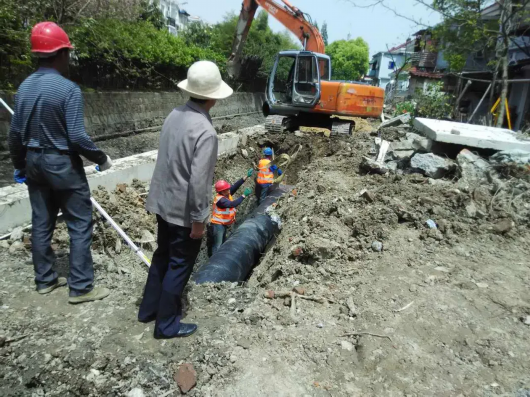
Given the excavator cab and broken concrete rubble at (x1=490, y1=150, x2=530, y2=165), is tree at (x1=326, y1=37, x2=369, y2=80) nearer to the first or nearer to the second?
the excavator cab

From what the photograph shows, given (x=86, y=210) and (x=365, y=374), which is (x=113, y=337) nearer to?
(x=86, y=210)

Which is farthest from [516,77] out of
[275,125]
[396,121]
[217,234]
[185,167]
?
[185,167]

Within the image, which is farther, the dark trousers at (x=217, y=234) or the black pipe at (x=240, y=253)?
the dark trousers at (x=217, y=234)

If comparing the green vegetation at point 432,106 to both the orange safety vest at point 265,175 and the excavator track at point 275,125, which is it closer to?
the excavator track at point 275,125

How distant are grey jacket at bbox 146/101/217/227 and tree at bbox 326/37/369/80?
64680mm

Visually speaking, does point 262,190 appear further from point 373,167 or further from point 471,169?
point 471,169

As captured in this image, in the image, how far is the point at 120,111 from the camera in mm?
9945

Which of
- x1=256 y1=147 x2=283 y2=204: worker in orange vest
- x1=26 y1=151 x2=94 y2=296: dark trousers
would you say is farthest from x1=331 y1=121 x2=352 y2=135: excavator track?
x1=26 y1=151 x2=94 y2=296: dark trousers

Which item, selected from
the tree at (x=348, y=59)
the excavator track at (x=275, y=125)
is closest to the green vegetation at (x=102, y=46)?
the excavator track at (x=275, y=125)

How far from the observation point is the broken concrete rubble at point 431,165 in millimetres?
5902

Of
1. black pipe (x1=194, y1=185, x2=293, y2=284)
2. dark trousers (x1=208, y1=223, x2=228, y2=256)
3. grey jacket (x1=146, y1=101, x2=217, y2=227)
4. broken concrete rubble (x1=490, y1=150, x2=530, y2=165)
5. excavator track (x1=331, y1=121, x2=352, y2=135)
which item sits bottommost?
dark trousers (x1=208, y1=223, x2=228, y2=256)

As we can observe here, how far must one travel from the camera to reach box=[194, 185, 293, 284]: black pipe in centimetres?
375

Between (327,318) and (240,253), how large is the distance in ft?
5.91

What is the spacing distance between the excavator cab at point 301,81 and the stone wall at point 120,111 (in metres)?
3.51
